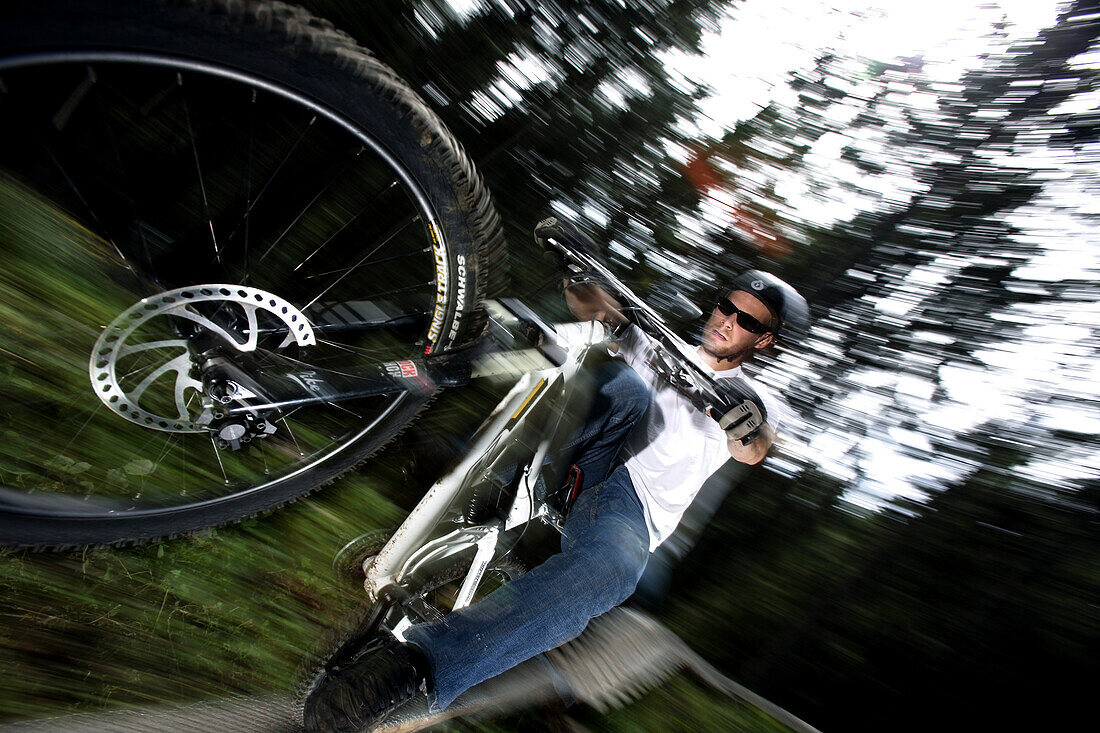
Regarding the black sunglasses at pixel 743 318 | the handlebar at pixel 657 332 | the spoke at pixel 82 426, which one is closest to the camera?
the handlebar at pixel 657 332

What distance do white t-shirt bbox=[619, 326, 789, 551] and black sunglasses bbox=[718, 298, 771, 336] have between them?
0.21 meters

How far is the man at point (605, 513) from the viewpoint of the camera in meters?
1.28

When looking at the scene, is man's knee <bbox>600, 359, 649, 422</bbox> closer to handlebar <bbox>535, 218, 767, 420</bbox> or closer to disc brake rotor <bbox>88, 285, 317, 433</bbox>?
handlebar <bbox>535, 218, 767, 420</bbox>

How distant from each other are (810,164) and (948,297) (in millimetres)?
1776

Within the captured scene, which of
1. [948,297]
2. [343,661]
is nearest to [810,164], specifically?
[948,297]

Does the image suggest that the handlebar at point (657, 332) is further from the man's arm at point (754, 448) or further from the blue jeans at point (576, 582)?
the blue jeans at point (576, 582)

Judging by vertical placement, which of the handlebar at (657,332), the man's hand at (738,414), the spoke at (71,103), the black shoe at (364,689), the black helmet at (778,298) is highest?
the black helmet at (778,298)

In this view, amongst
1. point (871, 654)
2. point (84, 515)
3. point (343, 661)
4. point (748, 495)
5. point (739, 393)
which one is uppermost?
point (748, 495)

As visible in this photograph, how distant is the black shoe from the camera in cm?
120

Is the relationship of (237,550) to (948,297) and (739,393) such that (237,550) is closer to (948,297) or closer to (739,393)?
(739,393)

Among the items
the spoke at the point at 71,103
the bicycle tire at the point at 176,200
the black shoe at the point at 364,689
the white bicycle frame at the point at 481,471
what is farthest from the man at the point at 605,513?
the spoke at the point at 71,103

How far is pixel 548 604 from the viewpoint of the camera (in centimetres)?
153

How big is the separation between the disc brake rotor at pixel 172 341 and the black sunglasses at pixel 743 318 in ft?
5.13

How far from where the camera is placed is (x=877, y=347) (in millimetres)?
4262
